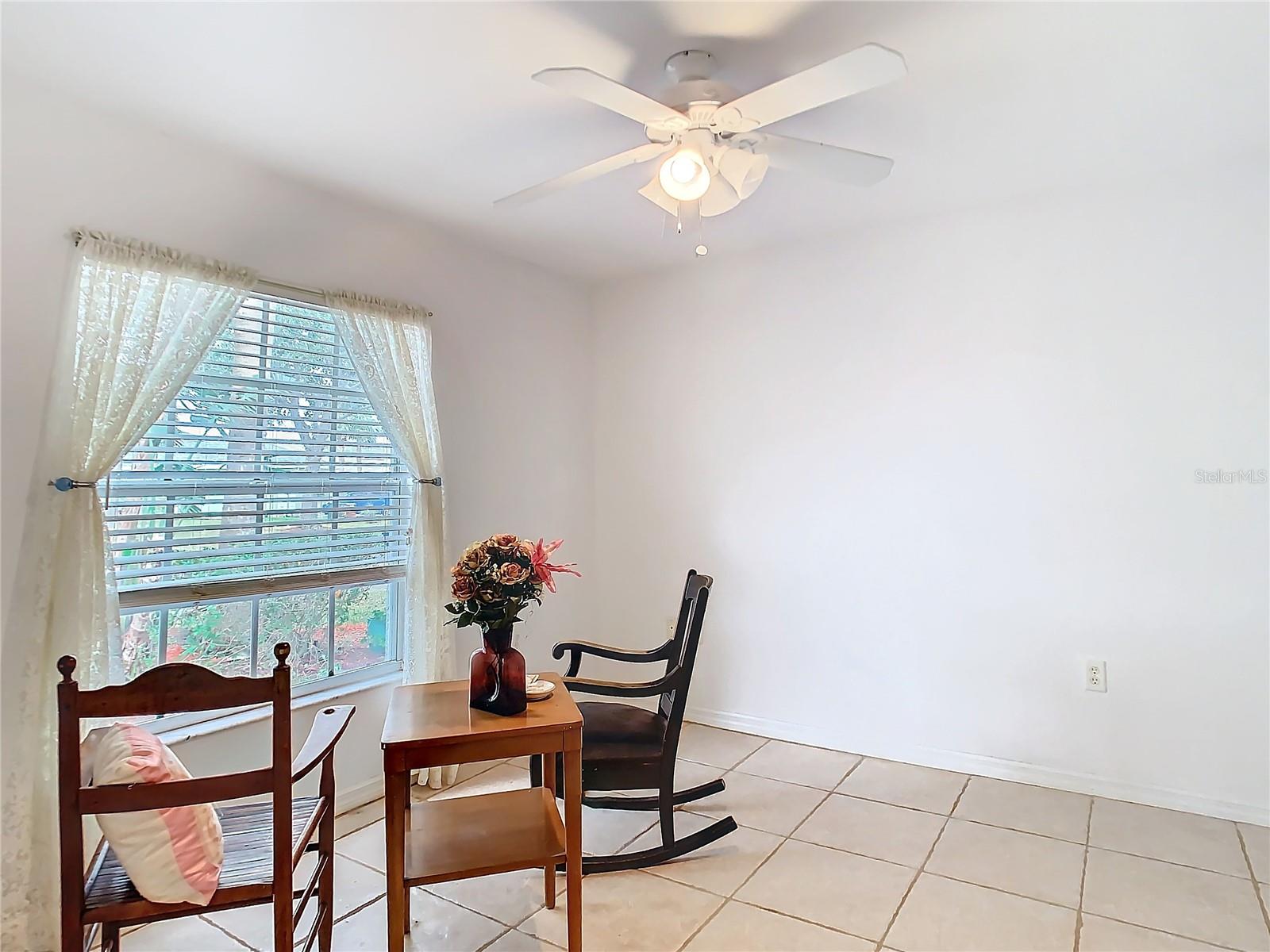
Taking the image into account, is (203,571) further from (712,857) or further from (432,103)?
(712,857)

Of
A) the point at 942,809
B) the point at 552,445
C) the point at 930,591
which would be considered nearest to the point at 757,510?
the point at 930,591

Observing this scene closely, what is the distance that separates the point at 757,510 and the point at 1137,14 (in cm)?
246

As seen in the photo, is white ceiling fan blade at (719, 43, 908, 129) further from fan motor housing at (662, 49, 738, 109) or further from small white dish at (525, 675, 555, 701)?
small white dish at (525, 675, 555, 701)

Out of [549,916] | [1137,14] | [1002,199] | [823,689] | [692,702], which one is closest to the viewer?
[1137,14]

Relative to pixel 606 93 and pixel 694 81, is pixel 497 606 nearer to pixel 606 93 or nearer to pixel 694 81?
pixel 606 93

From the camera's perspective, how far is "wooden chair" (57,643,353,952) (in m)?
1.51

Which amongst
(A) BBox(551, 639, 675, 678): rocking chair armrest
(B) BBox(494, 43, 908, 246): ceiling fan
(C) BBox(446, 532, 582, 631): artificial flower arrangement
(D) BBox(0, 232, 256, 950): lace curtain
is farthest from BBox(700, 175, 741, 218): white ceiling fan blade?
(D) BBox(0, 232, 256, 950): lace curtain

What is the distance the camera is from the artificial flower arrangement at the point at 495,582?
6.77 ft

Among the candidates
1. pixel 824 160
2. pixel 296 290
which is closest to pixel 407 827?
pixel 296 290

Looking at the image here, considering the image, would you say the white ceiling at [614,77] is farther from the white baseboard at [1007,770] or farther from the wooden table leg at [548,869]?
the white baseboard at [1007,770]

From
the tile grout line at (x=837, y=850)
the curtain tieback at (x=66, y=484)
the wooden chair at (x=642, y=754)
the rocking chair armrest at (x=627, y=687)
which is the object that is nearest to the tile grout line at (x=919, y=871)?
the tile grout line at (x=837, y=850)

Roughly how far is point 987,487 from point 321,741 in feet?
9.17

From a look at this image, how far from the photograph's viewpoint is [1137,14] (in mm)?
1866

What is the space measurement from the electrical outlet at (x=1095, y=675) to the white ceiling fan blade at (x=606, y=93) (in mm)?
2687
